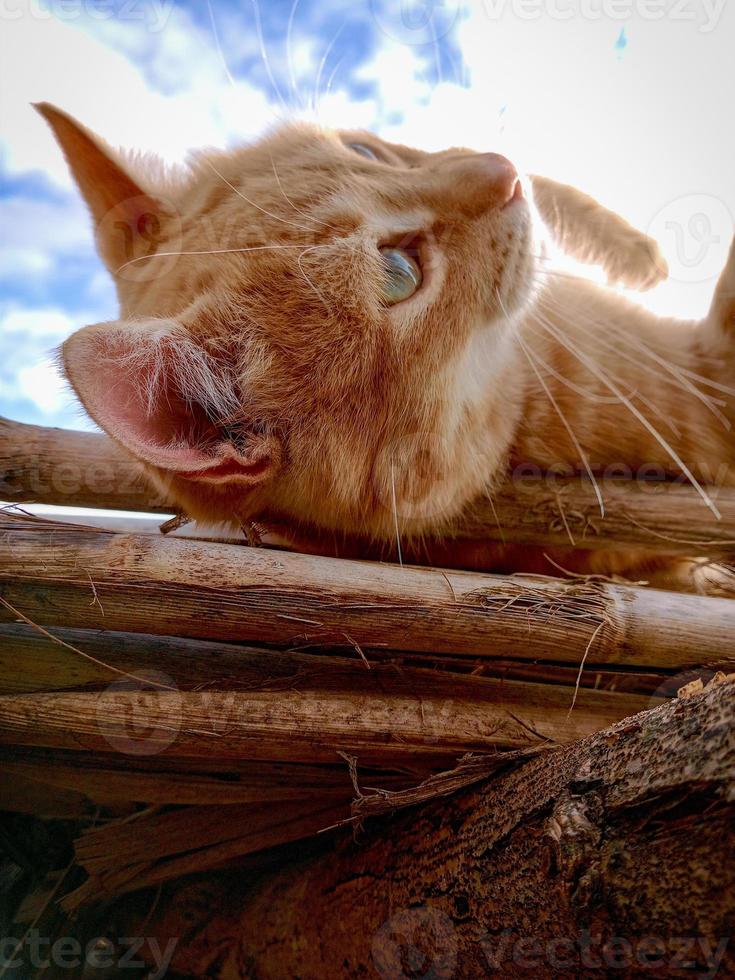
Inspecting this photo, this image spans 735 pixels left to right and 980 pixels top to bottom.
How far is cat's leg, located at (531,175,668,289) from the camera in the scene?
5.23ft

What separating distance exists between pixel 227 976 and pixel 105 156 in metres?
1.32

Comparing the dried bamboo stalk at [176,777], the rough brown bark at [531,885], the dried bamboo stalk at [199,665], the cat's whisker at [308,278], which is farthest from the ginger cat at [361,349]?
the rough brown bark at [531,885]

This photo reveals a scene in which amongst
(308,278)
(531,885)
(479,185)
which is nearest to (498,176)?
(479,185)

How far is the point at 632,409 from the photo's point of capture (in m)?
1.26

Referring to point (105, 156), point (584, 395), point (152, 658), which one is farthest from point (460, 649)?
point (105, 156)

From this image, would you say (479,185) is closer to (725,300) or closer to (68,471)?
(725,300)

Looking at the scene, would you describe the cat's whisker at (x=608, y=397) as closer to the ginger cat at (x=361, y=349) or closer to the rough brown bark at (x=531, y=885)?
the ginger cat at (x=361, y=349)

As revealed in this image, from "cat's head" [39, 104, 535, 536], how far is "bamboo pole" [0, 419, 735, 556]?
12 cm

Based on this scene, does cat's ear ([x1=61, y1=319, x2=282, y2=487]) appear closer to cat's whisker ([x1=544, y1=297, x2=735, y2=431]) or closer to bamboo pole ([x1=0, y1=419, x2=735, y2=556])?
bamboo pole ([x1=0, y1=419, x2=735, y2=556])

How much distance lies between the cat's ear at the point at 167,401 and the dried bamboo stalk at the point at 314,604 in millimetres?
122

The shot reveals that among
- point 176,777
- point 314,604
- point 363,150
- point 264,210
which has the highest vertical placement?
point 363,150

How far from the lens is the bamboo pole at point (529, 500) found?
120 centimetres

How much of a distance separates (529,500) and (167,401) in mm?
640

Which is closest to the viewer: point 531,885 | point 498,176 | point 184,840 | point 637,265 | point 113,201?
point 531,885
